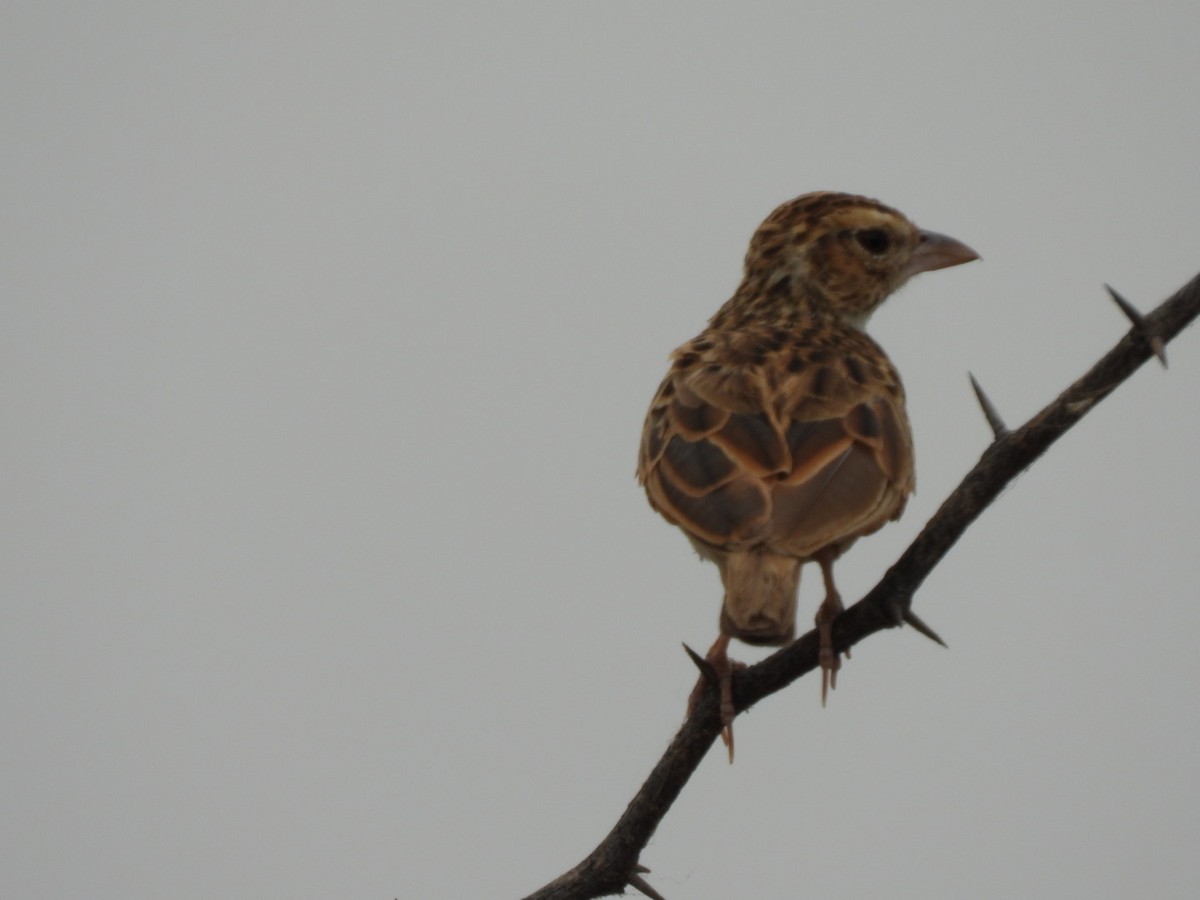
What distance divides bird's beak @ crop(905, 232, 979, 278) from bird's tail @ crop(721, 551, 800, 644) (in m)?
3.81

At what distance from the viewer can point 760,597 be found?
4773 mm

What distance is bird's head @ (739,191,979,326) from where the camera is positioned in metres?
8.11

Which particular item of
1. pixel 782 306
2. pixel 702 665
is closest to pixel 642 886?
pixel 702 665

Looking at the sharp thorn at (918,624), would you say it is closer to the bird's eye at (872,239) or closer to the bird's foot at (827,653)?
the bird's foot at (827,653)

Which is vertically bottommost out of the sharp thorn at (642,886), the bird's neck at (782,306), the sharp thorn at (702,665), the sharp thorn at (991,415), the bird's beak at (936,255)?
the sharp thorn at (642,886)

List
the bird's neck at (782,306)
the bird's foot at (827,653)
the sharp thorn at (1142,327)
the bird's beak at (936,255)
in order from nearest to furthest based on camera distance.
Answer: the sharp thorn at (1142,327) → the bird's foot at (827,653) → the bird's neck at (782,306) → the bird's beak at (936,255)

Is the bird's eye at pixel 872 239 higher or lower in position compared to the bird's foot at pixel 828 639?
higher

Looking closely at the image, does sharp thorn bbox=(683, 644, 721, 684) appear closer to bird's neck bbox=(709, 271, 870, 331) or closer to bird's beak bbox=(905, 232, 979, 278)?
bird's neck bbox=(709, 271, 870, 331)

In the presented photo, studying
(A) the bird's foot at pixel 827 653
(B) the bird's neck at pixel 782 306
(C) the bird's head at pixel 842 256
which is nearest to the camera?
(A) the bird's foot at pixel 827 653

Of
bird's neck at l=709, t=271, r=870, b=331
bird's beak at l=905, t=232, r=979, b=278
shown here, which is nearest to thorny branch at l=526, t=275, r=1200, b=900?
bird's neck at l=709, t=271, r=870, b=331

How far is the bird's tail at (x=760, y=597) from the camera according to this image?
4652 millimetres

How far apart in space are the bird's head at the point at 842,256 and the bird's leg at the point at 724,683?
3.27 meters

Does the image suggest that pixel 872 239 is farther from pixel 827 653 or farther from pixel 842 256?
pixel 827 653

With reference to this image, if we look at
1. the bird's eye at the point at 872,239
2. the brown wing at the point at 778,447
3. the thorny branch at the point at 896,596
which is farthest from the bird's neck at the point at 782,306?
the thorny branch at the point at 896,596
